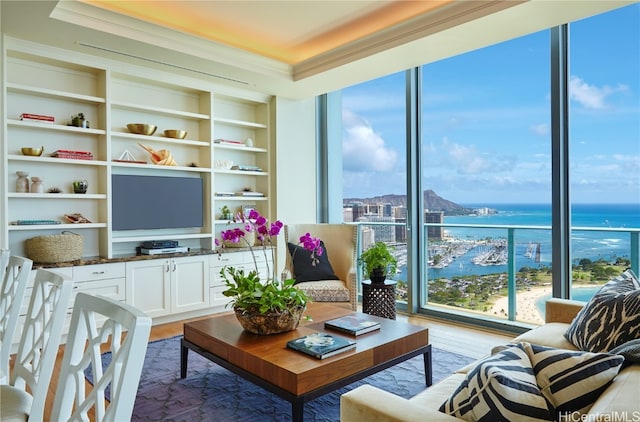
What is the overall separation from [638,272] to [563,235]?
584 mm

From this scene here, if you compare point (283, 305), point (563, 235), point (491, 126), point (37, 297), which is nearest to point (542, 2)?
point (491, 126)

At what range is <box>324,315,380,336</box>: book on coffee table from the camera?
2.65 metres

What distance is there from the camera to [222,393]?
2.74m

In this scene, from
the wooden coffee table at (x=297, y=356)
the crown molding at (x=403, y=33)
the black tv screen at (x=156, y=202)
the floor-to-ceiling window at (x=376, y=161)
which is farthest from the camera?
the floor-to-ceiling window at (x=376, y=161)

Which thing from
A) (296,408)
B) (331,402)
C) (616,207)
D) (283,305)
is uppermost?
(616,207)

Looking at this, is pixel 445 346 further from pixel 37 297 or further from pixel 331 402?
pixel 37 297

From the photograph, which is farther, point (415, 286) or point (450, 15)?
point (415, 286)

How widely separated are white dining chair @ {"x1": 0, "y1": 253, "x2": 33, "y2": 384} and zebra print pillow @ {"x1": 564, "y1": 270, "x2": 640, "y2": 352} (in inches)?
94.7

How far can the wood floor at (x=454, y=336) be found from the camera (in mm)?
3566

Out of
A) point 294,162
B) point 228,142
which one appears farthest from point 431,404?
point 294,162

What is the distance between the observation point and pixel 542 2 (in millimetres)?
2947

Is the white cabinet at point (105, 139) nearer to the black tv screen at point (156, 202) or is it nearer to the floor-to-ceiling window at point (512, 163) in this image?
the black tv screen at point (156, 202)

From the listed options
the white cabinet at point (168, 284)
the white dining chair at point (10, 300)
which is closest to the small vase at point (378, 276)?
the white cabinet at point (168, 284)

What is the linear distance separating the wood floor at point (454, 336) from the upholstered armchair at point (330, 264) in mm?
787
